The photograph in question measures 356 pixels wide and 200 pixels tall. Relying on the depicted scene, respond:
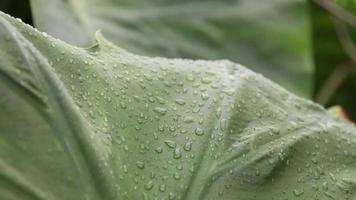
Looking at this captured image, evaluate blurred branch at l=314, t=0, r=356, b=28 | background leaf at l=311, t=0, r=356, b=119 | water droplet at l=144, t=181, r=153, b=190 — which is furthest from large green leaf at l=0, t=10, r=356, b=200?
background leaf at l=311, t=0, r=356, b=119

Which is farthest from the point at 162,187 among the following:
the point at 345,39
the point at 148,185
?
the point at 345,39

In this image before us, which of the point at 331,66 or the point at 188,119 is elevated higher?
the point at 188,119

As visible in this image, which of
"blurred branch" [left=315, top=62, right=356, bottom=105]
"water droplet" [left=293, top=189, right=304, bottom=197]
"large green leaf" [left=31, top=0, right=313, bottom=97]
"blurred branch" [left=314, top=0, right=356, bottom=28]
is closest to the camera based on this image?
"water droplet" [left=293, top=189, right=304, bottom=197]

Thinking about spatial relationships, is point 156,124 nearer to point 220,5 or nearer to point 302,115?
point 302,115

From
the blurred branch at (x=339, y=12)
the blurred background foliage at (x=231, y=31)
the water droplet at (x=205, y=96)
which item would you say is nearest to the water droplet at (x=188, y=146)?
the water droplet at (x=205, y=96)

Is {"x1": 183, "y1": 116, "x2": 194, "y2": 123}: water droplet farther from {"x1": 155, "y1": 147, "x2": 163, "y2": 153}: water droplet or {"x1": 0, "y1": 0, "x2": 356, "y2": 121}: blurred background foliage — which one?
{"x1": 0, "y1": 0, "x2": 356, "y2": 121}: blurred background foliage

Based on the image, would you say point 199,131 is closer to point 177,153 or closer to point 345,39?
point 177,153
